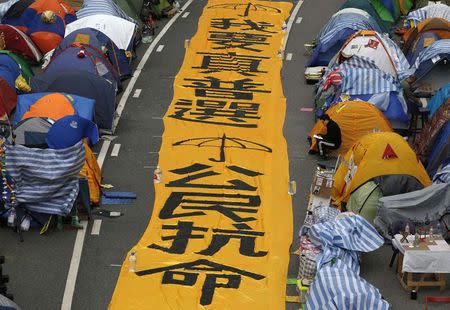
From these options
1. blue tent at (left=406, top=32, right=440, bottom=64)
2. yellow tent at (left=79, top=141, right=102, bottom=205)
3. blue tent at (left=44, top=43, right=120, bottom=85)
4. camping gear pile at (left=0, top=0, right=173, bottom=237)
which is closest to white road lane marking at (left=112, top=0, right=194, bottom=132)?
camping gear pile at (left=0, top=0, right=173, bottom=237)

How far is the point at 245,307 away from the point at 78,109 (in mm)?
7427

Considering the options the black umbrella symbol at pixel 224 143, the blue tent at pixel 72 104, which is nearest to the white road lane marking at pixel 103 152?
the blue tent at pixel 72 104

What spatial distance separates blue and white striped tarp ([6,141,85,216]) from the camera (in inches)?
879

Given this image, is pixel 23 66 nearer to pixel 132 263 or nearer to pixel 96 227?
pixel 96 227

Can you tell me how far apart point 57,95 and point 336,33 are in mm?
8787

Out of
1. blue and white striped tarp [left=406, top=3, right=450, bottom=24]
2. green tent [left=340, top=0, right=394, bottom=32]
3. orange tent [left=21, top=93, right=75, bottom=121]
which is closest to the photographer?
orange tent [left=21, top=93, right=75, bottom=121]

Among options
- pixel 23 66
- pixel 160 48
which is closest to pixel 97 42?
pixel 23 66

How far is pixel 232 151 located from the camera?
25.9 m

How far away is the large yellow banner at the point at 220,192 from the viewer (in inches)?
813

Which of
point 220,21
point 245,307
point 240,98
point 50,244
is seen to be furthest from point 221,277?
point 220,21

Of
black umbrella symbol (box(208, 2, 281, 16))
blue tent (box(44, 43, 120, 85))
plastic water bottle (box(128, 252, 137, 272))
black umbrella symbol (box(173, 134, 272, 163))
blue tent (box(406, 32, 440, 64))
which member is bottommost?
black umbrella symbol (box(208, 2, 281, 16))

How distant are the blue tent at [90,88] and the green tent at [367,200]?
22.7 feet

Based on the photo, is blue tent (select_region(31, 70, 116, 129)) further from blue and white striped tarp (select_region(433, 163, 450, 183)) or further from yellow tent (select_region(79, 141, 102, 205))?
blue and white striped tarp (select_region(433, 163, 450, 183))

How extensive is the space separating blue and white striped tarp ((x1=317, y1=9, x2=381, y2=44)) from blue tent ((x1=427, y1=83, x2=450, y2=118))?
4871mm
